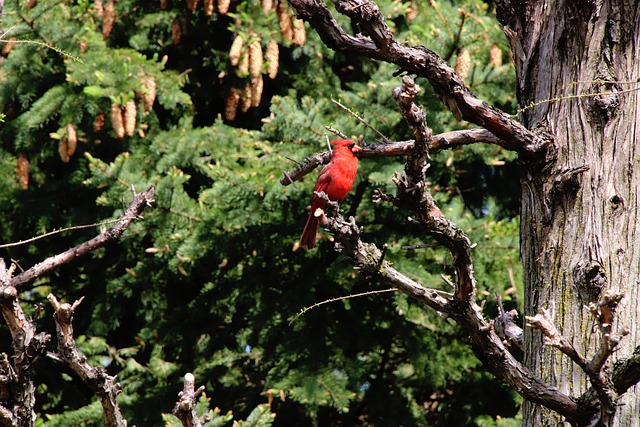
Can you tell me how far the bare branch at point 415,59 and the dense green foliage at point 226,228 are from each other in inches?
81.8

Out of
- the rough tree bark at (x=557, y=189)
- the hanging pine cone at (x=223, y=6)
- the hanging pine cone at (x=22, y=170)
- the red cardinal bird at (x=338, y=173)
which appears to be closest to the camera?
the rough tree bark at (x=557, y=189)

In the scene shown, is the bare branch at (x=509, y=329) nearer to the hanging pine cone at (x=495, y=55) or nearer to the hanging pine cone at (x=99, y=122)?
the hanging pine cone at (x=495, y=55)

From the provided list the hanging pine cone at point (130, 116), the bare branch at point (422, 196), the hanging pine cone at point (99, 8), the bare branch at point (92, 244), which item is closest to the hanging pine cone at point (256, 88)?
the hanging pine cone at point (130, 116)

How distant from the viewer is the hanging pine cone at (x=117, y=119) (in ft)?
16.9

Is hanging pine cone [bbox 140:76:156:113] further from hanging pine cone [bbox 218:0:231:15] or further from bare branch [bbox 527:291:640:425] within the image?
bare branch [bbox 527:291:640:425]

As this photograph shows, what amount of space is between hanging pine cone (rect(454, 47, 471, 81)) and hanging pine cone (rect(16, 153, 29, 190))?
10.1 feet

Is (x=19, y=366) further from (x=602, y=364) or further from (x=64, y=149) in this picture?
(x=64, y=149)

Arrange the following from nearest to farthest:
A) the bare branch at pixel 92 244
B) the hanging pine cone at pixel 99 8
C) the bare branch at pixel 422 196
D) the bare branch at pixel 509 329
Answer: the bare branch at pixel 422 196 < the bare branch at pixel 509 329 < the bare branch at pixel 92 244 < the hanging pine cone at pixel 99 8

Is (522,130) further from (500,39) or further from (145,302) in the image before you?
(145,302)

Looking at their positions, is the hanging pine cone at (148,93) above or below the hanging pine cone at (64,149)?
above

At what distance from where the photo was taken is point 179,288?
6.20 m

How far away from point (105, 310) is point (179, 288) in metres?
0.69

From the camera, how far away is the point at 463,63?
4.94 m

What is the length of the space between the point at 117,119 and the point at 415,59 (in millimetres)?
2999
